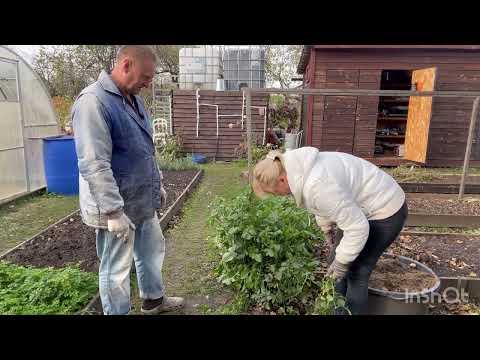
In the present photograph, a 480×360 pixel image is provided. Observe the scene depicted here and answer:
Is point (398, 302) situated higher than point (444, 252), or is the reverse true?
point (398, 302)

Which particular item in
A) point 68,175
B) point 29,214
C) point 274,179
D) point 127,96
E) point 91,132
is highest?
point 127,96

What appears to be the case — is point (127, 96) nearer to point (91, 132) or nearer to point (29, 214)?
point (91, 132)

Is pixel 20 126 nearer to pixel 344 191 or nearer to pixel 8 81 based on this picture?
pixel 8 81

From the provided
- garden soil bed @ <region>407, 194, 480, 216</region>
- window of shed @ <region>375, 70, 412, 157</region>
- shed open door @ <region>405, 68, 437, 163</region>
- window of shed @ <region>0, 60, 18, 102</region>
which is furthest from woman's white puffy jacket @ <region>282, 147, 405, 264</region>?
window of shed @ <region>375, 70, 412, 157</region>

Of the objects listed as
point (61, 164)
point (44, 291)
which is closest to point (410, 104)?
point (61, 164)

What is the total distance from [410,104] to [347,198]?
9.27 m

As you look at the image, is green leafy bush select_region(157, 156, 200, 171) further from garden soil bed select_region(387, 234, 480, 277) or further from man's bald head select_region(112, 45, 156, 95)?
man's bald head select_region(112, 45, 156, 95)

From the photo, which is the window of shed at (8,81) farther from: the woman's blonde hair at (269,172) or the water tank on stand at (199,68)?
the water tank on stand at (199,68)

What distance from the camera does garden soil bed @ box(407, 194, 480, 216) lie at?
583 centimetres

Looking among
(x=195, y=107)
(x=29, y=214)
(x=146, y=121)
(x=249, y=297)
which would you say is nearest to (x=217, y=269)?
(x=249, y=297)

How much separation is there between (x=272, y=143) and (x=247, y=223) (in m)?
9.07

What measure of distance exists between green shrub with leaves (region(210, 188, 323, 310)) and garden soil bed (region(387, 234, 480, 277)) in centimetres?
150

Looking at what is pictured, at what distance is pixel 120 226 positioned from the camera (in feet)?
7.57

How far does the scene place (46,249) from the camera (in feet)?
13.6
